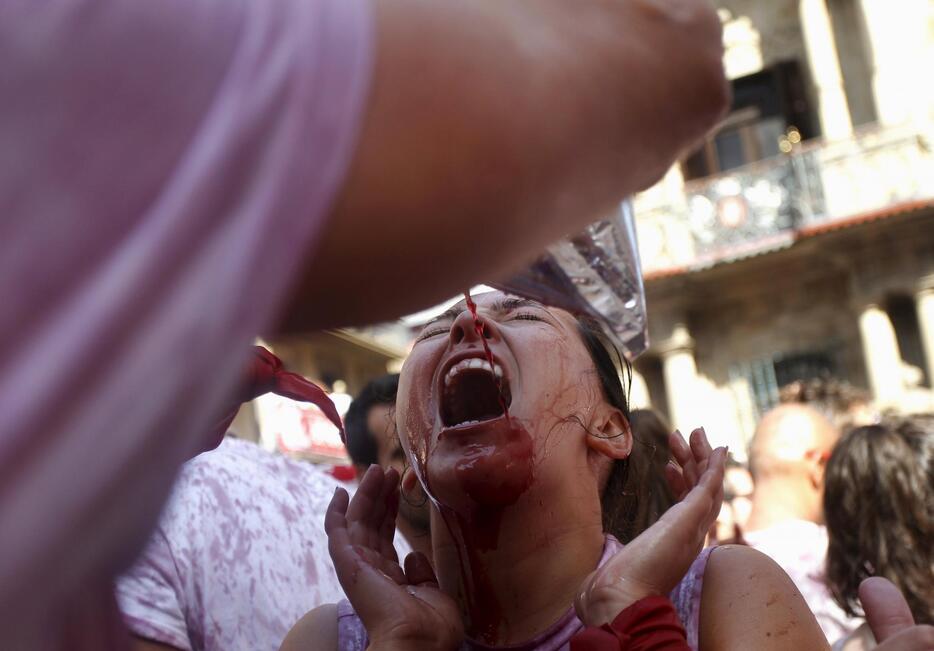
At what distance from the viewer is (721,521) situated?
4137 millimetres

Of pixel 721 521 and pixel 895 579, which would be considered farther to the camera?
pixel 721 521

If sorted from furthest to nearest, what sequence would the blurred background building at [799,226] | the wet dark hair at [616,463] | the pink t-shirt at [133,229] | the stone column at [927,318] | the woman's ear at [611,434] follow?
the blurred background building at [799,226]
the stone column at [927,318]
the wet dark hair at [616,463]
the woman's ear at [611,434]
the pink t-shirt at [133,229]

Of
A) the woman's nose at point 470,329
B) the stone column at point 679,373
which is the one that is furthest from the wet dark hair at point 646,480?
the stone column at point 679,373

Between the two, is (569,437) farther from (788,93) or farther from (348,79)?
(788,93)

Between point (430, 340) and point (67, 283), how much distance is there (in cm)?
122

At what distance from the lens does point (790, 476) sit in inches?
149

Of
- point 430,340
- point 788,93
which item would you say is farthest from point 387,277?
point 788,93

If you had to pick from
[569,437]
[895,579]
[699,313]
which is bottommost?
[895,579]

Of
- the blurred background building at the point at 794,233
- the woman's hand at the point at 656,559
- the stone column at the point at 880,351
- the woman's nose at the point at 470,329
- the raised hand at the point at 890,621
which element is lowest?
the raised hand at the point at 890,621

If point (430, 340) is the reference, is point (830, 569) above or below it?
below

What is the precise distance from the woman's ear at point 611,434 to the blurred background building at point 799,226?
12.0 metres

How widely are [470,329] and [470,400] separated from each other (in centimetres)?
12

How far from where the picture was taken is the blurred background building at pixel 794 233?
13695 mm

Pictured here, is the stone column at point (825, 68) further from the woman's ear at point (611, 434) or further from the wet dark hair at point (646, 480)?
the woman's ear at point (611, 434)
